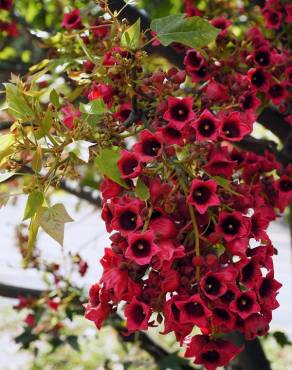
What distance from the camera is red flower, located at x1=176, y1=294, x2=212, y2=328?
1026 mm

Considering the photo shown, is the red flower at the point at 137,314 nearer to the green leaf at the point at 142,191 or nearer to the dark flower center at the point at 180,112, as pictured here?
the green leaf at the point at 142,191

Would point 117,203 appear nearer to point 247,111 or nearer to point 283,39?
point 247,111

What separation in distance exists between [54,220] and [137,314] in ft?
0.66

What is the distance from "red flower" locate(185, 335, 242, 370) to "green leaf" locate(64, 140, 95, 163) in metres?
0.37

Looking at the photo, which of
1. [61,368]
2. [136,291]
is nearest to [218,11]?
[136,291]

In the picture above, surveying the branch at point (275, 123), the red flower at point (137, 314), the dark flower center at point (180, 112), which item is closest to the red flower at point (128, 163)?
the dark flower center at point (180, 112)

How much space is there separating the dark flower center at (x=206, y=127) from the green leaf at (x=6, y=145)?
0.31 metres

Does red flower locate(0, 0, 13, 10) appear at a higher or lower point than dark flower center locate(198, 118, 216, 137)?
lower

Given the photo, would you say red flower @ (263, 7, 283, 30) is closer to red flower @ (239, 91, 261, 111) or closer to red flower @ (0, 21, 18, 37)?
red flower @ (239, 91, 261, 111)

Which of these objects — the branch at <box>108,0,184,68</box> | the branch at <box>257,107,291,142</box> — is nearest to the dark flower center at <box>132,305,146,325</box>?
the branch at <box>108,0,184,68</box>

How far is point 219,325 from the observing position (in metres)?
1.08

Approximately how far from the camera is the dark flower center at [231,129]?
1.14m

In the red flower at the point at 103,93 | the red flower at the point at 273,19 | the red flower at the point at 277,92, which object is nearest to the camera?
the red flower at the point at 103,93

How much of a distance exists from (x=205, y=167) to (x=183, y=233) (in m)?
0.12
